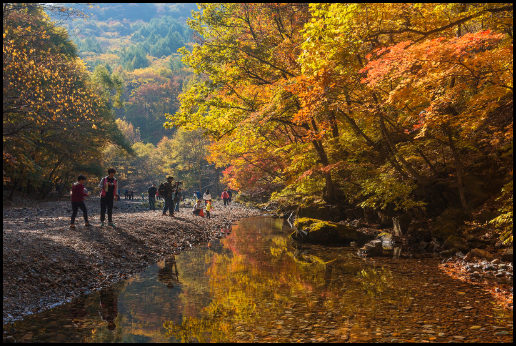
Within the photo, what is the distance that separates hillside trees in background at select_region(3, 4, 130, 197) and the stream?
16.3ft

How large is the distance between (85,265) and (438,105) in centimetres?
1116

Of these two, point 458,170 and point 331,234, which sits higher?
point 458,170

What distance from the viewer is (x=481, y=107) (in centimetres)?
991

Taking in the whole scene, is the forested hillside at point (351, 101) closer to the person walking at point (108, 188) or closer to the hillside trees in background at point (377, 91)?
the hillside trees in background at point (377, 91)

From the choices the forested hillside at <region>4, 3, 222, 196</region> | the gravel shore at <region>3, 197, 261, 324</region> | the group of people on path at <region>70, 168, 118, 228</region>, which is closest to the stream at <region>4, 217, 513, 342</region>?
the gravel shore at <region>3, 197, 261, 324</region>

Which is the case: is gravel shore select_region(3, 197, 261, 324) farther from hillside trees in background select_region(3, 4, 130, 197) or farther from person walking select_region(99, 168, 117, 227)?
hillside trees in background select_region(3, 4, 130, 197)

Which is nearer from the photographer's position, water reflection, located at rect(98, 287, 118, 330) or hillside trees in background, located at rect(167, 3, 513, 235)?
water reflection, located at rect(98, 287, 118, 330)

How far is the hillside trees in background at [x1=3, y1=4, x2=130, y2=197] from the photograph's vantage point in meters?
13.5

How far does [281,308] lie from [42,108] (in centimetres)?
1230

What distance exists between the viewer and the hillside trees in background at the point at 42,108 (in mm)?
→ 13453

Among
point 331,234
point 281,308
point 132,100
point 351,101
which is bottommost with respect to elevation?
point 281,308

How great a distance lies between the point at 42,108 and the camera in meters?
13.6

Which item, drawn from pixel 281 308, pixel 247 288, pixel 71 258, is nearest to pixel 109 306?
pixel 71 258

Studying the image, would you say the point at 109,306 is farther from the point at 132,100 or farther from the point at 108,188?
the point at 132,100
